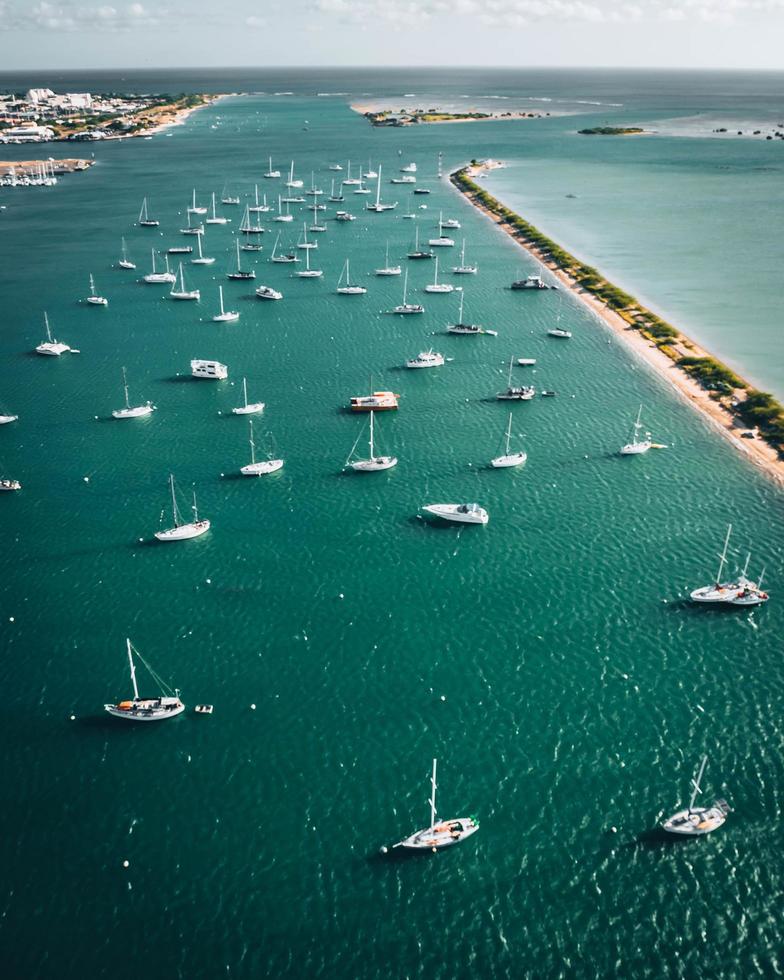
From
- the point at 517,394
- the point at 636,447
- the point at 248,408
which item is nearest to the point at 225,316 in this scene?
the point at 248,408

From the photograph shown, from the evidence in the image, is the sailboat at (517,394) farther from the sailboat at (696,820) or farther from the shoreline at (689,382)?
the sailboat at (696,820)

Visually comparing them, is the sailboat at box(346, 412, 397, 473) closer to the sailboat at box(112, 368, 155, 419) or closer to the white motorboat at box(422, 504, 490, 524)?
the white motorboat at box(422, 504, 490, 524)

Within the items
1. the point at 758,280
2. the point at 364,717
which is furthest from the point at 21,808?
the point at 758,280

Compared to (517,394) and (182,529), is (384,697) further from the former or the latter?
(517,394)

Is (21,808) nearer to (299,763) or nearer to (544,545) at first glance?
(299,763)

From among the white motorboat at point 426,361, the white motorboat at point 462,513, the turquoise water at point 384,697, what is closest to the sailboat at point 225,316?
the turquoise water at point 384,697
